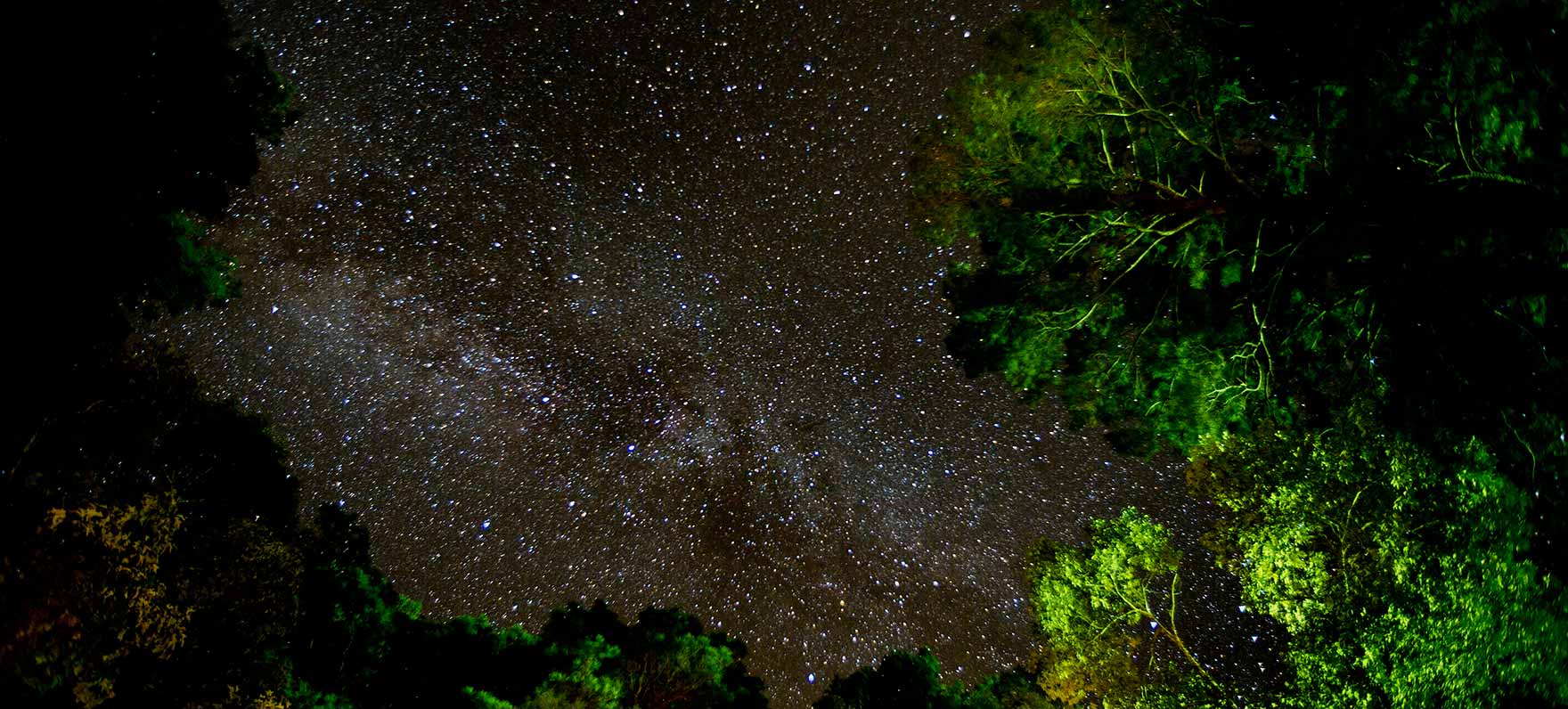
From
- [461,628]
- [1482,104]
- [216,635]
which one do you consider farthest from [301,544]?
[1482,104]

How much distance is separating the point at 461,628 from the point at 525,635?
142cm

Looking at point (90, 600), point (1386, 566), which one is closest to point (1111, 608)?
point (1386, 566)

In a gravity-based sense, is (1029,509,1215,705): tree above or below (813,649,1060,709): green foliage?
above

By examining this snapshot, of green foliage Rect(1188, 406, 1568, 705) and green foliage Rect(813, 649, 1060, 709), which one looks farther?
green foliage Rect(813, 649, 1060, 709)

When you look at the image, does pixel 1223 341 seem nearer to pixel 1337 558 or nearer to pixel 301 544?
pixel 1337 558

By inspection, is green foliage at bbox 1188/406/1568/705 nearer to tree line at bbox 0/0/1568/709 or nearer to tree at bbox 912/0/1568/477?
tree line at bbox 0/0/1568/709

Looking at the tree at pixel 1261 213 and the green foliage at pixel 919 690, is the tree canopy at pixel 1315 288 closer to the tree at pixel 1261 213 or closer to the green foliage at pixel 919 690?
the tree at pixel 1261 213

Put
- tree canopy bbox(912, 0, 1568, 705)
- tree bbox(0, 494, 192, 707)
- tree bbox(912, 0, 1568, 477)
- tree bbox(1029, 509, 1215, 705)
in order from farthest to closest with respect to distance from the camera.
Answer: tree bbox(1029, 509, 1215, 705) < tree bbox(0, 494, 192, 707) < tree canopy bbox(912, 0, 1568, 705) < tree bbox(912, 0, 1568, 477)

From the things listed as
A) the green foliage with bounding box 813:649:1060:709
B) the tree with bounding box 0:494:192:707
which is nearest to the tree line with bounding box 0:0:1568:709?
the tree with bounding box 0:494:192:707

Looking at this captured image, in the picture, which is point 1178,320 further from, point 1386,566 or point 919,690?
point 919,690

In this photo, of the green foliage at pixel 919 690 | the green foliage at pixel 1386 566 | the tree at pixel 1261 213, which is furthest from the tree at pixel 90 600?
the green foliage at pixel 1386 566

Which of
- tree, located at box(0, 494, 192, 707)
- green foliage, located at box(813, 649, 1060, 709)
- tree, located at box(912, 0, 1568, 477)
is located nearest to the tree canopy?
tree, located at box(912, 0, 1568, 477)

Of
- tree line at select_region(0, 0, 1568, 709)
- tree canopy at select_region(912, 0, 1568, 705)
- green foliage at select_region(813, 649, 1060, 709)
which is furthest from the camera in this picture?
green foliage at select_region(813, 649, 1060, 709)

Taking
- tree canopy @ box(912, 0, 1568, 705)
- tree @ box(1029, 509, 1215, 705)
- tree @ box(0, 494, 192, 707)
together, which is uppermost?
tree @ box(0, 494, 192, 707)
